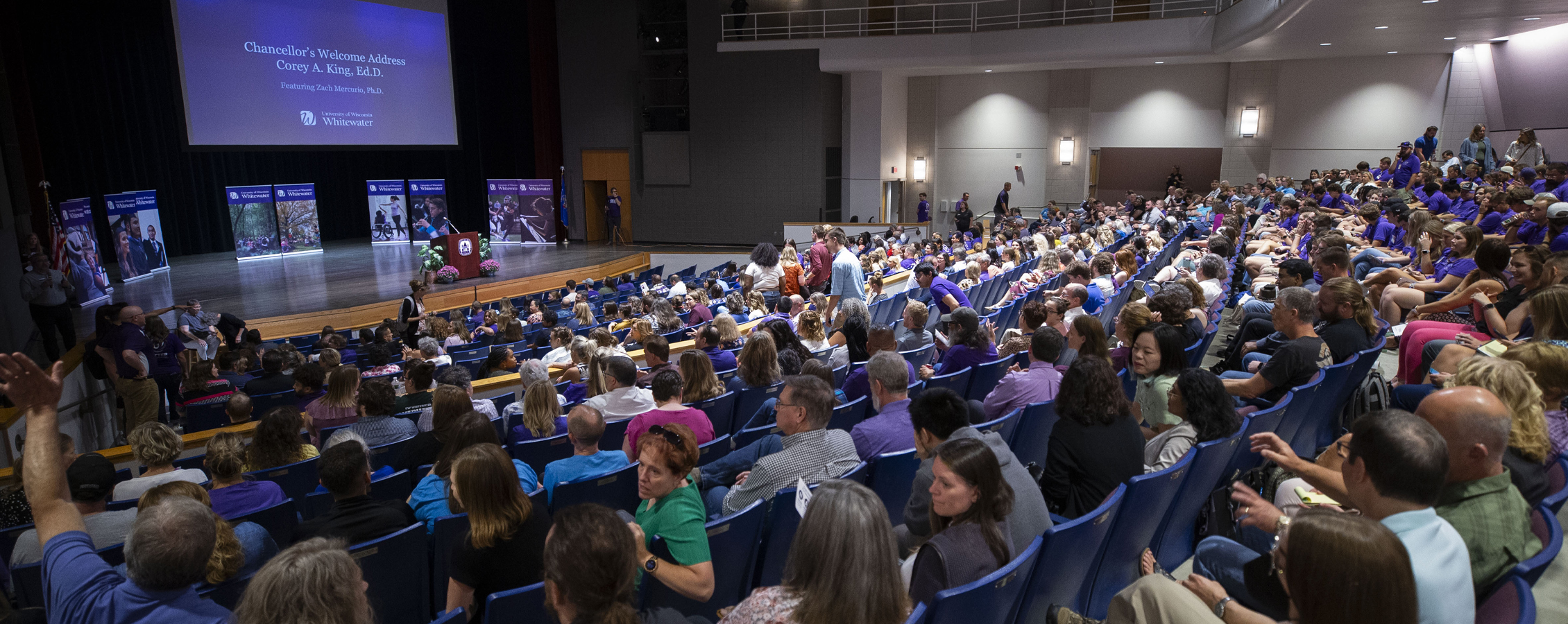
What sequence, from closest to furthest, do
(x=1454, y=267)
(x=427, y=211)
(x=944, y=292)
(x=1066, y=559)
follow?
(x=1066, y=559) → (x=1454, y=267) → (x=944, y=292) → (x=427, y=211)

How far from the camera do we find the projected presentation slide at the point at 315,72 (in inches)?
523

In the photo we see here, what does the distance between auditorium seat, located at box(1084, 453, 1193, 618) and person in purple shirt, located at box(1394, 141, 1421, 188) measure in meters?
12.0

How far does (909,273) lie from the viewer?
35.9 ft

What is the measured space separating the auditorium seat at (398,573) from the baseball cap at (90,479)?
4.26ft

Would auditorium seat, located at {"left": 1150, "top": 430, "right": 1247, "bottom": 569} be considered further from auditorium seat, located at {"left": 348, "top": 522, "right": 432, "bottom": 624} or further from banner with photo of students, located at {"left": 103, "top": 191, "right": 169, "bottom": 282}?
banner with photo of students, located at {"left": 103, "top": 191, "right": 169, "bottom": 282}

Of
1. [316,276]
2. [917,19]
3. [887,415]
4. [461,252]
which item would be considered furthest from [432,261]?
[887,415]

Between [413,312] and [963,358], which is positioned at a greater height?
[963,358]

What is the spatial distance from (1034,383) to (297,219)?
18623 mm

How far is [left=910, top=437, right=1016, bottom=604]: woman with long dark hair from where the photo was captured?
7.14 ft

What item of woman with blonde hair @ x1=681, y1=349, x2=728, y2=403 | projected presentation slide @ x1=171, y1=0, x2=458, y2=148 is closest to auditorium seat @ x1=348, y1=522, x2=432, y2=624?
woman with blonde hair @ x1=681, y1=349, x2=728, y2=403

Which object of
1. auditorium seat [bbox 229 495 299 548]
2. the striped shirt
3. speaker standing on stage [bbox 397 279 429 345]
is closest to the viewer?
the striped shirt

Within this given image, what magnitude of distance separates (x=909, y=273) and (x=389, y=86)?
1126 centimetres

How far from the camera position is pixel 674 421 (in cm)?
389

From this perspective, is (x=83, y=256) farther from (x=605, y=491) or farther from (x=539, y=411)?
(x=605, y=491)
